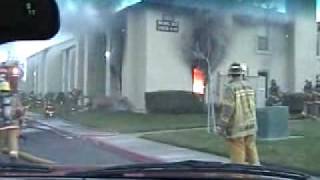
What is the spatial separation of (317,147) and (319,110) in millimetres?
5804

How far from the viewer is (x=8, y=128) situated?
5.14 meters

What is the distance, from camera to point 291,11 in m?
5.51

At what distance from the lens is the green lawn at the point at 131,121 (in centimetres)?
476

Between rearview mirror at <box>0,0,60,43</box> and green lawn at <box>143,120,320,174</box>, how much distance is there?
4782 millimetres

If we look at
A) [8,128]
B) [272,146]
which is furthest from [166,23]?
[272,146]

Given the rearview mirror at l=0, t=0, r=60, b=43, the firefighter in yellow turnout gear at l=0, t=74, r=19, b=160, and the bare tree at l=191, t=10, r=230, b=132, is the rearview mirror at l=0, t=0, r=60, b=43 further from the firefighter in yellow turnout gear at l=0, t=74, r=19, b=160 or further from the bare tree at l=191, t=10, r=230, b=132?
the bare tree at l=191, t=10, r=230, b=132

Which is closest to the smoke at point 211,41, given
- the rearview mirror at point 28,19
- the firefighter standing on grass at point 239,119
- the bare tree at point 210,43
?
the bare tree at point 210,43

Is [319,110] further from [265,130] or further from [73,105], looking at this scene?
[73,105]

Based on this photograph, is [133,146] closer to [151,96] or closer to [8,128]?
[151,96]

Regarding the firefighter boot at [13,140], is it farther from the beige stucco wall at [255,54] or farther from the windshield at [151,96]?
the beige stucco wall at [255,54]

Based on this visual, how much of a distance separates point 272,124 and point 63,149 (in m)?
4.23

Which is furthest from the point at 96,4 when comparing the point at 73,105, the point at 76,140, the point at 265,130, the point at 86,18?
the point at 265,130

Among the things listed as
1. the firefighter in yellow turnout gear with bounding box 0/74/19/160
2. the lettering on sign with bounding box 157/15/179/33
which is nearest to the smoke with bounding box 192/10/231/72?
the firefighter in yellow turnout gear with bounding box 0/74/19/160

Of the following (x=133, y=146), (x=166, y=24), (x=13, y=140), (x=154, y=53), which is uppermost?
(x=154, y=53)
